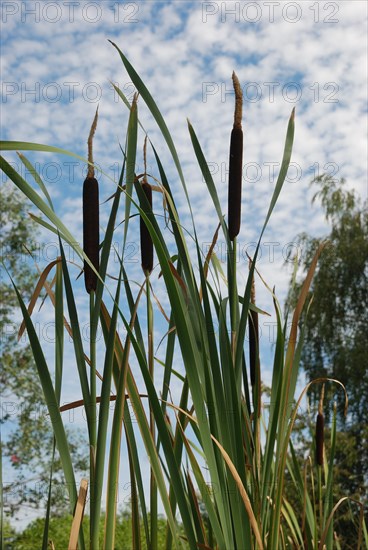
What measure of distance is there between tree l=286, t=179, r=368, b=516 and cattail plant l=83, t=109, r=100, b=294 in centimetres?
1069

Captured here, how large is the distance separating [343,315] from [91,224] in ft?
38.4

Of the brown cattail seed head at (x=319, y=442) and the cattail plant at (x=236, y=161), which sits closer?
the cattail plant at (x=236, y=161)

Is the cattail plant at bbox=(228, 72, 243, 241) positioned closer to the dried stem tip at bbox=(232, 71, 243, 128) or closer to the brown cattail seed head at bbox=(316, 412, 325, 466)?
the dried stem tip at bbox=(232, 71, 243, 128)

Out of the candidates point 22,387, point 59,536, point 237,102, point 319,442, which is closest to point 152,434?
point 237,102

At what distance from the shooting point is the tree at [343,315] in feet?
38.5

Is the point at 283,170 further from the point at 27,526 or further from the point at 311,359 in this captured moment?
the point at 311,359

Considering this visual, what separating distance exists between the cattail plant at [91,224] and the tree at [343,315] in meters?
10.7

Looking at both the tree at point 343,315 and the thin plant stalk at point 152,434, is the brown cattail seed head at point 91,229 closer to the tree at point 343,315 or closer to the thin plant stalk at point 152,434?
the thin plant stalk at point 152,434

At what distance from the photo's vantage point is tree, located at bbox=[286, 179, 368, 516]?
11.7 meters

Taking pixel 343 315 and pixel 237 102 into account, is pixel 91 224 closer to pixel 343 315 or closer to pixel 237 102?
pixel 237 102

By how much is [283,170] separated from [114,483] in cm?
52

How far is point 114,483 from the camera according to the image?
954mm

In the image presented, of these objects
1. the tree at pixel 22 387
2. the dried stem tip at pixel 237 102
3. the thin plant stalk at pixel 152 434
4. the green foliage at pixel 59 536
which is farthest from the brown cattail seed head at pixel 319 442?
the tree at pixel 22 387

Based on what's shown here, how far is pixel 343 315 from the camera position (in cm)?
1234
